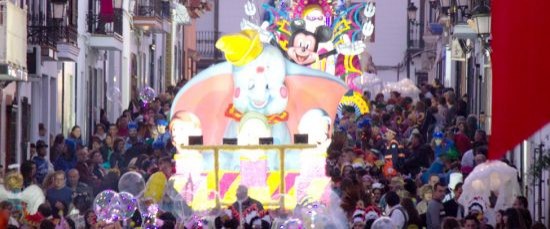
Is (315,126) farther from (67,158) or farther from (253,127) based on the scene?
(67,158)

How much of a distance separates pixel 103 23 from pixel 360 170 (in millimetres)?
20018

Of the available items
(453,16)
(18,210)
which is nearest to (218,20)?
(453,16)

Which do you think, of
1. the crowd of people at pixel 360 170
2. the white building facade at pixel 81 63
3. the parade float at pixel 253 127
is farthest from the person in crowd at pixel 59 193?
the white building facade at pixel 81 63

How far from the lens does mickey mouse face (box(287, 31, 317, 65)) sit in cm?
3444

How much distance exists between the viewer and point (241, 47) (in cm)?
2219

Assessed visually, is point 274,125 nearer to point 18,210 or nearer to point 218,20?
point 18,210

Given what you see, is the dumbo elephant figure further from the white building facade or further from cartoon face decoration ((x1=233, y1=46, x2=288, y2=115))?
the white building facade

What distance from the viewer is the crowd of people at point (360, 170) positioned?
46.4 feet

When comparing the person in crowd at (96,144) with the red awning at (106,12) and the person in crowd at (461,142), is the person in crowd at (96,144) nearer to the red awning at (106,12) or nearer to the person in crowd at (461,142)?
the person in crowd at (461,142)

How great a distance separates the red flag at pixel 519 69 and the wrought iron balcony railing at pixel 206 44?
221 feet

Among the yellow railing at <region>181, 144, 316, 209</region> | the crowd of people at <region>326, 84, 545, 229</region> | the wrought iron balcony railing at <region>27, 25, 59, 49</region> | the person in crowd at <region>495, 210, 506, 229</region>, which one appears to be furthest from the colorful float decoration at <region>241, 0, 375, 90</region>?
the person in crowd at <region>495, 210, 506, 229</region>

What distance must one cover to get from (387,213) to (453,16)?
19.0 metres

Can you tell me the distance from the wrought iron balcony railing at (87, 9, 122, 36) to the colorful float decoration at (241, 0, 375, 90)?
333 cm

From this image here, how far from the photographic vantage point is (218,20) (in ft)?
232
